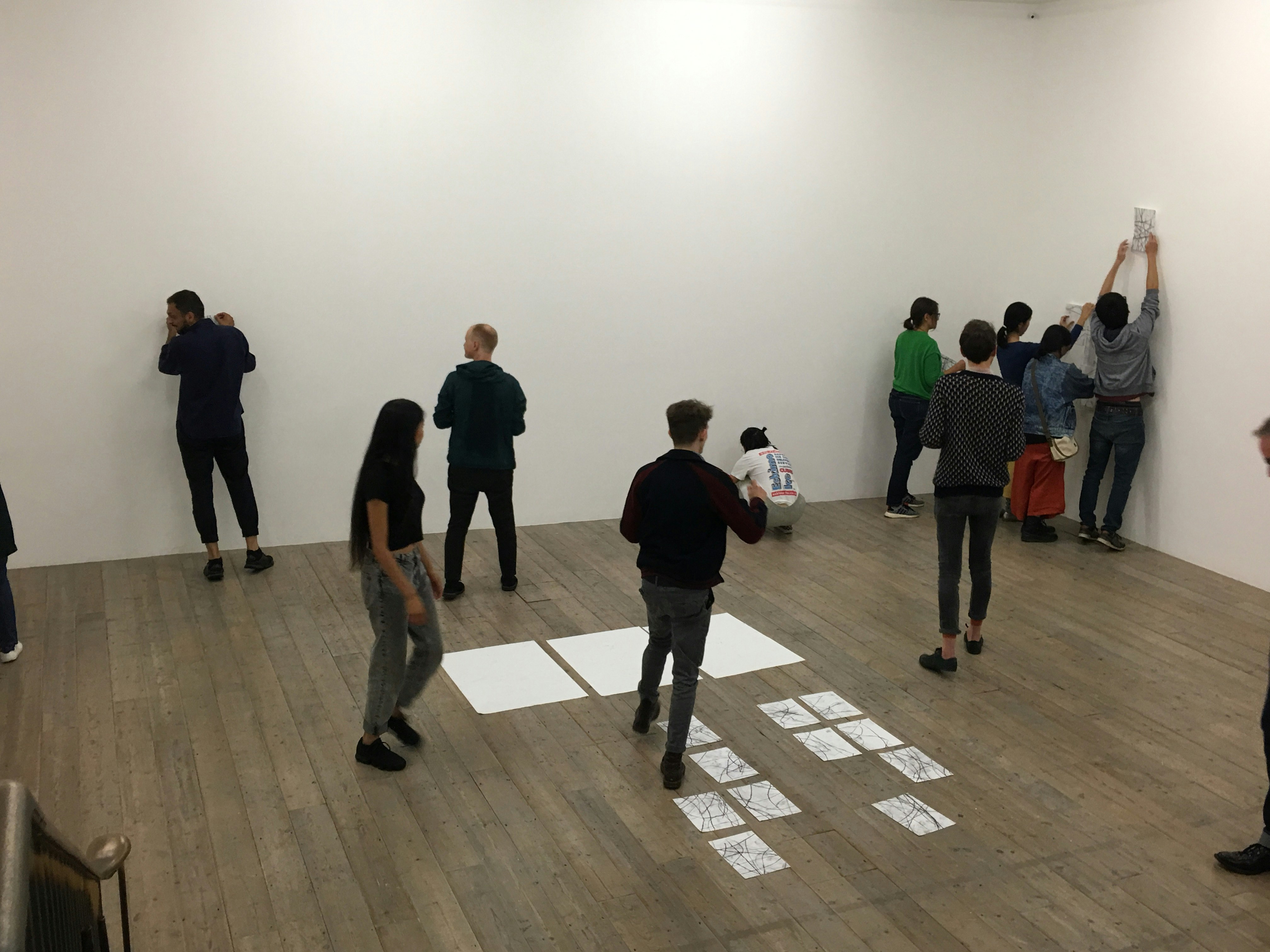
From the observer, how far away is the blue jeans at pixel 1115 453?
6.49 meters

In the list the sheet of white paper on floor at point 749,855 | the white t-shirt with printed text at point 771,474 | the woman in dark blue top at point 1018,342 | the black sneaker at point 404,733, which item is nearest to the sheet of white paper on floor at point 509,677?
the black sneaker at point 404,733

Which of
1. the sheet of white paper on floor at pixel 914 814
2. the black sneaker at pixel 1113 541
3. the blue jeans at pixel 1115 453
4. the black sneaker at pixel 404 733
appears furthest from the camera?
the black sneaker at pixel 1113 541

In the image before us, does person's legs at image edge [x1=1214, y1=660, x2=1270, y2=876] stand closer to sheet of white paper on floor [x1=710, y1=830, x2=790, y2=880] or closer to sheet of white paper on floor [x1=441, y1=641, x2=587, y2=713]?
sheet of white paper on floor [x1=710, y1=830, x2=790, y2=880]

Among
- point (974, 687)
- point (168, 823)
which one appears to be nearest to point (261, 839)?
point (168, 823)

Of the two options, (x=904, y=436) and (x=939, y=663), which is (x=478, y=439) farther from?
(x=904, y=436)

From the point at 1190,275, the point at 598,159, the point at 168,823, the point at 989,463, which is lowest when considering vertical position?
the point at 168,823

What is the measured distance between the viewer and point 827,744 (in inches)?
161

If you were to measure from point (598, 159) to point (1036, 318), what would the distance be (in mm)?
3213

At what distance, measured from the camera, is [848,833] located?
3506 mm

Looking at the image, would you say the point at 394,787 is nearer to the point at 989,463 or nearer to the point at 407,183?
the point at 989,463

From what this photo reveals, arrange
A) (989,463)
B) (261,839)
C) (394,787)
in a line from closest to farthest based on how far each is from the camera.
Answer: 1. (261,839)
2. (394,787)
3. (989,463)

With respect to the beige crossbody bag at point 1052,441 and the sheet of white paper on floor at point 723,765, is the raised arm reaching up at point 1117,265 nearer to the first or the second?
the beige crossbody bag at point 1052,441

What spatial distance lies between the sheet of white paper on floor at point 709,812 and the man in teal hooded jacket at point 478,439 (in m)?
2.09

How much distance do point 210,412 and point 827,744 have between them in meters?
3.51
